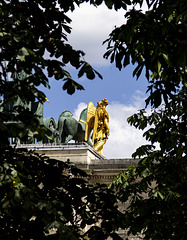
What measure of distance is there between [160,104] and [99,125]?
68.3 ft

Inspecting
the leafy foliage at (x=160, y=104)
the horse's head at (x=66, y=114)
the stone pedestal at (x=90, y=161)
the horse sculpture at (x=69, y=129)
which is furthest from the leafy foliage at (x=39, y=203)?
the horse's head at (x=66, y=114)

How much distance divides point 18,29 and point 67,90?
1144mm

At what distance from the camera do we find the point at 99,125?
28219mm

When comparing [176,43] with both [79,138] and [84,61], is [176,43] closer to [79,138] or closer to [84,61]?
[84,61]

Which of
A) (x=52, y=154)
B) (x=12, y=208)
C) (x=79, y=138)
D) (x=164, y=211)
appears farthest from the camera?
(x=79, y=138)

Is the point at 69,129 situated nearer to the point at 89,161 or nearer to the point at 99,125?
the point at 99,125

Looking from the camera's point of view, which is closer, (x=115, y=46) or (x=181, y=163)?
(x=115, y=46)

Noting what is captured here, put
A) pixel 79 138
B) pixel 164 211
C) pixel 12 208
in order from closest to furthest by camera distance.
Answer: pixel 12 208, pixel 164 211, pixel 79 138

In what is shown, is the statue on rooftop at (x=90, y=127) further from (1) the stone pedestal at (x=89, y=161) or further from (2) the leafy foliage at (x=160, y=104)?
(2) the leafy foliage at (x=160, y=104)

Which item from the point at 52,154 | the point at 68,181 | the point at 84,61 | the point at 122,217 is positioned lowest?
the point at 122,217

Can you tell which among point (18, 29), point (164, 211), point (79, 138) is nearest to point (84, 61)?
point (18, 29)

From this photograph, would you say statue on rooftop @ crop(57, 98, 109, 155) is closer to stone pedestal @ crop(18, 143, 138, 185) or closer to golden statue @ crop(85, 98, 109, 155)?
golden statue @ crop(85, 98, 109, 155)

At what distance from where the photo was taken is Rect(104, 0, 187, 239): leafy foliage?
6426mm

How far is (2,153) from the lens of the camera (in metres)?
6.96
